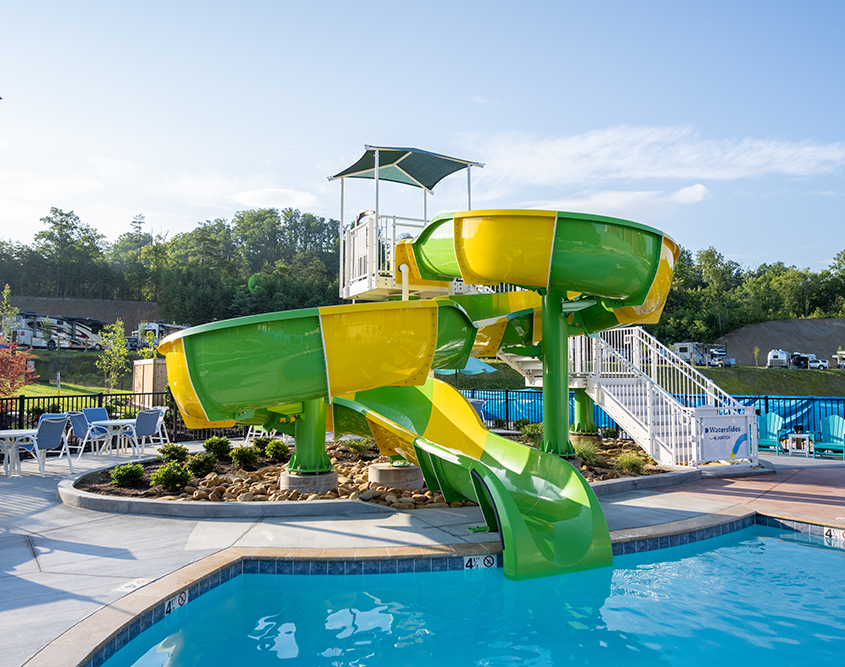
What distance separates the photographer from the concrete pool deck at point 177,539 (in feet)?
13.1

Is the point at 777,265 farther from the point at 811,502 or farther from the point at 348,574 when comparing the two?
the point at 348,574

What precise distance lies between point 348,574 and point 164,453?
A: 598cm

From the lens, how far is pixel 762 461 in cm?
1272

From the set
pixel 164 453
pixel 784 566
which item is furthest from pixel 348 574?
pixel 164 453

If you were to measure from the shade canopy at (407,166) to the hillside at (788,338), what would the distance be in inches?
2364

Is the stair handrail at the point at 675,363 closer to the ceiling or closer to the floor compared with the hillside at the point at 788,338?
closer to the floor

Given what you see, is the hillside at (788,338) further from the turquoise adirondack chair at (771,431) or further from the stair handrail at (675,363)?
the stair handrail at (675,363)

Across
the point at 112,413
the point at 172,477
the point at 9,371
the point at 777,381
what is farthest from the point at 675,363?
the point at 777,381

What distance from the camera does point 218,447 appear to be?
37.3ft

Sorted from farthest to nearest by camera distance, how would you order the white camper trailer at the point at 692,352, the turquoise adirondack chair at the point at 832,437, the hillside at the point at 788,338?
the hillside at the point at 788,338, the white camper trailer at the point at 692,352, the turquoise adirondack chair at the point at 832,437

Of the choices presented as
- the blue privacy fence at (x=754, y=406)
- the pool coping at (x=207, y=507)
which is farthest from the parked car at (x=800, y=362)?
the pool coping at (x=207, y=507)

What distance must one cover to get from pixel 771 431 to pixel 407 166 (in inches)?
456

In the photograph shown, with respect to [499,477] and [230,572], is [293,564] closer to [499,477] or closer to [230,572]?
[230,572]

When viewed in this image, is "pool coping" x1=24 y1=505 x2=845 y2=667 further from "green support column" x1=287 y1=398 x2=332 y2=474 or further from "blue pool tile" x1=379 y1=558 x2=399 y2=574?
"green support column" x1=287 y1=398 x2=332 y2=474
